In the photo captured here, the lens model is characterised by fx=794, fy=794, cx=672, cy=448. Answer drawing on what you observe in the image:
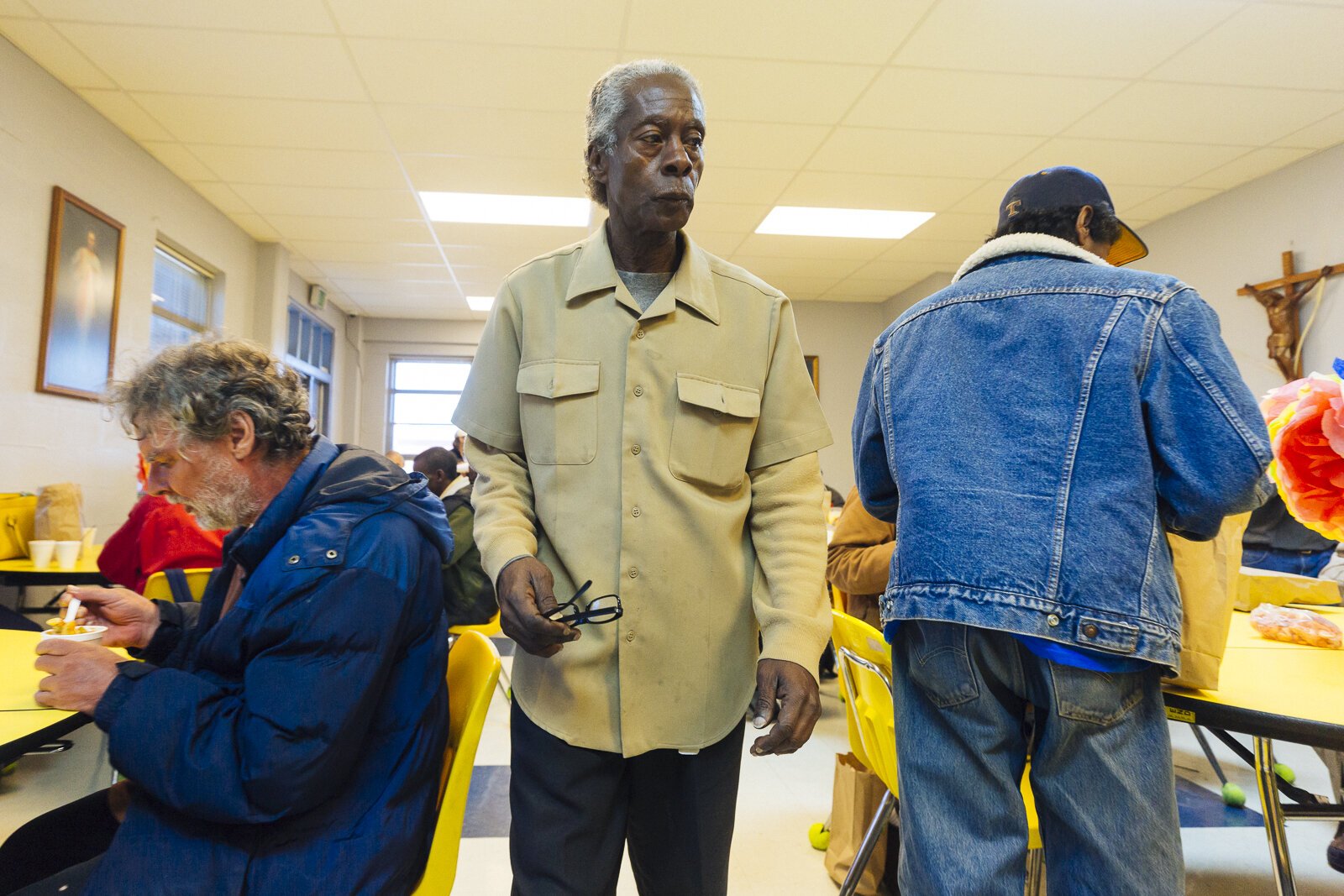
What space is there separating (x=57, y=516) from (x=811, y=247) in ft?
17.3

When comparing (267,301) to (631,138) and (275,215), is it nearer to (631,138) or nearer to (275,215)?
(275,215)

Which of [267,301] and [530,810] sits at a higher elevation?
[267,301]

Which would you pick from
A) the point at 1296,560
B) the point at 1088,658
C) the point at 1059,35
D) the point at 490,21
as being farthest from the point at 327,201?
the point at 1296,560

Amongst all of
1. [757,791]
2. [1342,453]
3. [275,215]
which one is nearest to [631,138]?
[1342,453]

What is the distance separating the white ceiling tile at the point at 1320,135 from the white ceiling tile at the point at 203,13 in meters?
4.89

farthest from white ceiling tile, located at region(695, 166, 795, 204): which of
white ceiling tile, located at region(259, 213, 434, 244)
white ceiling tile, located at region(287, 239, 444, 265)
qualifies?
white ceiling tile, located at region(287, 239, 444, 265)

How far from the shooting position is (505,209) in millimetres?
5688

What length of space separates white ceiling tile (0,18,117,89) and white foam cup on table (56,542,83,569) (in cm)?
229

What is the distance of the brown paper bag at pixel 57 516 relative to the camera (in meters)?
3.23

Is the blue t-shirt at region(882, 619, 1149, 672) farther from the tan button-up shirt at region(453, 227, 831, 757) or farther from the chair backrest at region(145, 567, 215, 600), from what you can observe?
the chair backrest at region(145, 567, 215, 600)

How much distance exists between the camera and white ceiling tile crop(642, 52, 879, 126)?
12.0 ft

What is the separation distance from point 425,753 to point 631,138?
0.90 m

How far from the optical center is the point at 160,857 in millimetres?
976

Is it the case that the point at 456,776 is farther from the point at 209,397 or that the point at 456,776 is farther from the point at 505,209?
the point at 505,209
